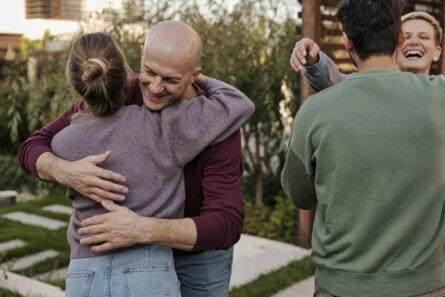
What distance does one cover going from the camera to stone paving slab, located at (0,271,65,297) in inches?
147

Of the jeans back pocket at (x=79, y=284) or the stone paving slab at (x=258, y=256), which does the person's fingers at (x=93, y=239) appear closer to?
the jeans back pocket at (x=79, y=284)

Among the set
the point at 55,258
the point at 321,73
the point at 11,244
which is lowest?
the point at 11,244

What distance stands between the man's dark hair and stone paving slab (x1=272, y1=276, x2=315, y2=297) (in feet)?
8.67

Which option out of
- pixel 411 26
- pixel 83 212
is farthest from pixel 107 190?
pixel 411 26

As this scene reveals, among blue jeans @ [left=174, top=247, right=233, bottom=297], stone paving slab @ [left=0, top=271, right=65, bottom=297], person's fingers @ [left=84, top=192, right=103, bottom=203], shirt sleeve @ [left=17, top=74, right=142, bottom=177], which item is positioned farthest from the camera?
stone paving slab @ [left=0, top=271, right=65, bottom=297]

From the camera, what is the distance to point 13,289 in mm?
3836

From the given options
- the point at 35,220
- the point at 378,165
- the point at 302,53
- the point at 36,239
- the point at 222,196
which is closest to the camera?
the point at 378,165

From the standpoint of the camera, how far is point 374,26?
1.51 meters

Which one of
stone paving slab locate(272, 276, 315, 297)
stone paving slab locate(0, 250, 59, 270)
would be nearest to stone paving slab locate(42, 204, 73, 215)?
stone paving slab locate(0, 250, 59, 270)

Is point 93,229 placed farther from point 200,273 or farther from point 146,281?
point 200,273

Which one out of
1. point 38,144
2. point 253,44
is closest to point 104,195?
point 38,144

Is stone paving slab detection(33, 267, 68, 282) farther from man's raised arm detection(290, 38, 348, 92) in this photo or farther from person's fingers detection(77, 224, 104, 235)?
man's raised arm detection(290, 38, 348, 92)

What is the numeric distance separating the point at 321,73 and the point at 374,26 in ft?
1.49

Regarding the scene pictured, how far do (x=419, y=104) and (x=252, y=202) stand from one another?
492 centimetres
